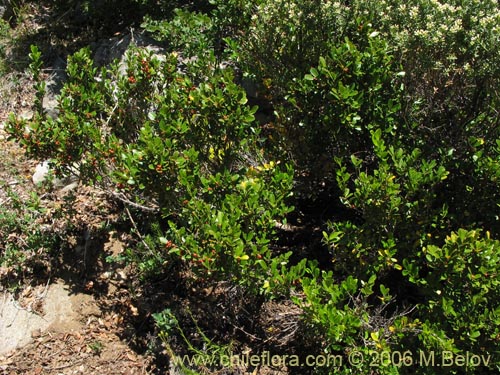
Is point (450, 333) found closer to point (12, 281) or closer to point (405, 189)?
point (405, 189)

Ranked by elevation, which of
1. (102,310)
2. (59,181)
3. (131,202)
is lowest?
(102,310)

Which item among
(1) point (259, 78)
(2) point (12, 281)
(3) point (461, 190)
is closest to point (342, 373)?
(3) point (461, 190)

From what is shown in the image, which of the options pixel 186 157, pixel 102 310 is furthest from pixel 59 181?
pixel 186 157

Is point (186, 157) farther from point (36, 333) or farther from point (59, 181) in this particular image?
point (59, 181)

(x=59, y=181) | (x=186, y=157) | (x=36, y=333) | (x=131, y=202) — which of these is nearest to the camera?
(x=186, y=157)

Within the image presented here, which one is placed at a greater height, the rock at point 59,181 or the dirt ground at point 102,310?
the rock at point 59,181

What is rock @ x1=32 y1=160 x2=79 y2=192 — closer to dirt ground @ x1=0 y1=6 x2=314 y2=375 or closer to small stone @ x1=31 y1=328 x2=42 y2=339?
dirt ground @ x1=0 y1=6 x2=314 y2=375

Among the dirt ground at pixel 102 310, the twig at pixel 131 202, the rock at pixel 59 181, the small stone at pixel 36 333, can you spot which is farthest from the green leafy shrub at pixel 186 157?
the small stone at pixel 36 333

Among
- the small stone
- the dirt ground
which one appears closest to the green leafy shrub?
the dirt ground

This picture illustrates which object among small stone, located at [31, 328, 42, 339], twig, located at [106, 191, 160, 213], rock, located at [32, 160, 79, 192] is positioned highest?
rock, located at [32, 160, 79, 192]

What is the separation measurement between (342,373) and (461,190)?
133 centimetres

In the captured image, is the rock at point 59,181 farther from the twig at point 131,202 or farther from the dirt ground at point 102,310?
the twig at point 131,202

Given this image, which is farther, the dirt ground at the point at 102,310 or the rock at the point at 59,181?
the rock at the point at 59,181

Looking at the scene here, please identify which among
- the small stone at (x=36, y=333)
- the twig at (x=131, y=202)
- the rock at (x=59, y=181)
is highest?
the rock at (x=59, y=181)
